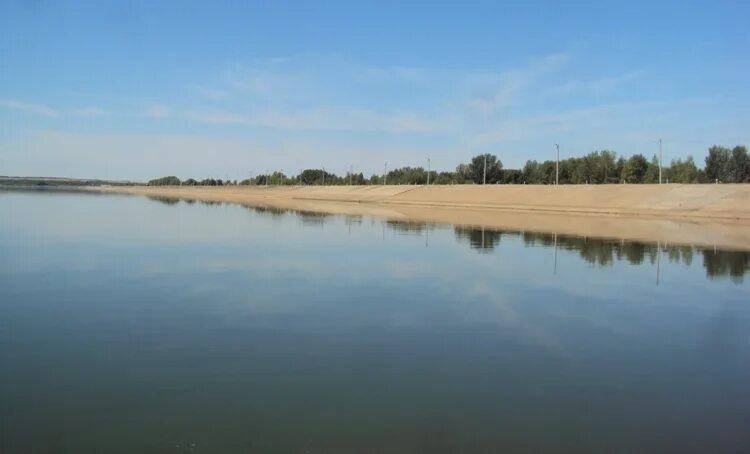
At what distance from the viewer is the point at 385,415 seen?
6.86m

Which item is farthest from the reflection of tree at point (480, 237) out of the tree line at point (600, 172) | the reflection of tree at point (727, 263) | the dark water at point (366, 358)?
the tree line at point (600, 172)

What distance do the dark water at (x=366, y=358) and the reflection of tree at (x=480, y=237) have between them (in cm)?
727

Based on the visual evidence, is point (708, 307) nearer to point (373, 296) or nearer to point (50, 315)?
point (373, 296)

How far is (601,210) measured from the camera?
55156 mm

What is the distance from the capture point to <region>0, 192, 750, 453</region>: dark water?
6449mm

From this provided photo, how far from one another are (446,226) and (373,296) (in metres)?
25.2

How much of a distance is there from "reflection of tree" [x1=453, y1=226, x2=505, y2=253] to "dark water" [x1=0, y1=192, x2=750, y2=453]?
727 cm

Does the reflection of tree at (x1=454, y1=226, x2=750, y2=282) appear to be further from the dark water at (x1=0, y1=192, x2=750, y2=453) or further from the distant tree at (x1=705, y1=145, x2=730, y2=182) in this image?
the distant tree at (x1=705, y1=145, x2=730, y2=182)

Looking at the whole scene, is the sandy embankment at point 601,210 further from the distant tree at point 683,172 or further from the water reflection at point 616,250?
the distant tree at point 683,172

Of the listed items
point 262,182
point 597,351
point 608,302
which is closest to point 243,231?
point 608,302

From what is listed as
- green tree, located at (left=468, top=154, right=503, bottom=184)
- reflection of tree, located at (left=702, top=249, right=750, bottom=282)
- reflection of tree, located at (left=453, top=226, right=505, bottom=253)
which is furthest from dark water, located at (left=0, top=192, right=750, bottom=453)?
green tree, located at (left=468, top=154, right=503, bottom=184)

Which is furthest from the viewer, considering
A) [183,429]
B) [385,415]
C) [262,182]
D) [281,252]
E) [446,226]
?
[262,182]

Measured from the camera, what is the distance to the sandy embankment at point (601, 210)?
35.0 metres

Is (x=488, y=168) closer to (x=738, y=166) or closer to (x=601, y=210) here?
(x=738, y=166)
